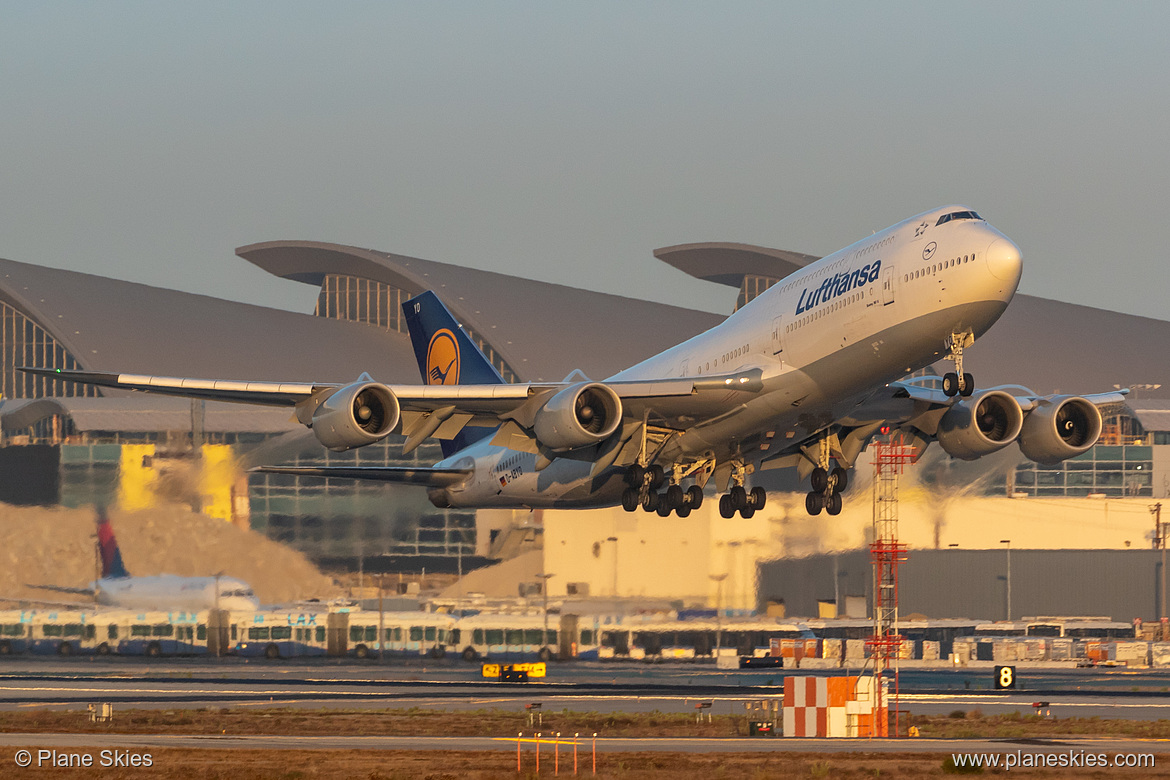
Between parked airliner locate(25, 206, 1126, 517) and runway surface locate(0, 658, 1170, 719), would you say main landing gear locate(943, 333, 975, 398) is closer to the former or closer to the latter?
parked airliner locate(25, 206, 1126, 517)

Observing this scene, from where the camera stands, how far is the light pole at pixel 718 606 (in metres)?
67.0

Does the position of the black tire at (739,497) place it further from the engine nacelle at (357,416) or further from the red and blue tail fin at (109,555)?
the red and blue tail fin at (109,555)

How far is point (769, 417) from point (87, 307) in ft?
267

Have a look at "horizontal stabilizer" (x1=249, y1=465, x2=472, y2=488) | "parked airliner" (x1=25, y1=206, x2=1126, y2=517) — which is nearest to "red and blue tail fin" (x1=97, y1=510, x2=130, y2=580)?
"horizontal stabilizer" (x1=249, y1=465, x2=472, y2=488)

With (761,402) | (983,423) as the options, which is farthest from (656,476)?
(983,423)

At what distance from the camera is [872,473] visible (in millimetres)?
67250

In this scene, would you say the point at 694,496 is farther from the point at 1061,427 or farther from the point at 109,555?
the point at 109,555

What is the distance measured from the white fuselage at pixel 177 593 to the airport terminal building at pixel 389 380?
2.99 metres

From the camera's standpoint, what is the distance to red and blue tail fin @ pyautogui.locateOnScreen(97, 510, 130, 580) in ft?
224

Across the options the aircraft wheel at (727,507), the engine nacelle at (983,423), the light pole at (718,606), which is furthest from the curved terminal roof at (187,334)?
the engine nacelle at (983,423)

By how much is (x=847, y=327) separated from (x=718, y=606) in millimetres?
32427

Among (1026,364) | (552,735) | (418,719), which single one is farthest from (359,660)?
(1026,364)

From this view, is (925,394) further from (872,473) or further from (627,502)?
(872,473)

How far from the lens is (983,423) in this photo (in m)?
44.8
